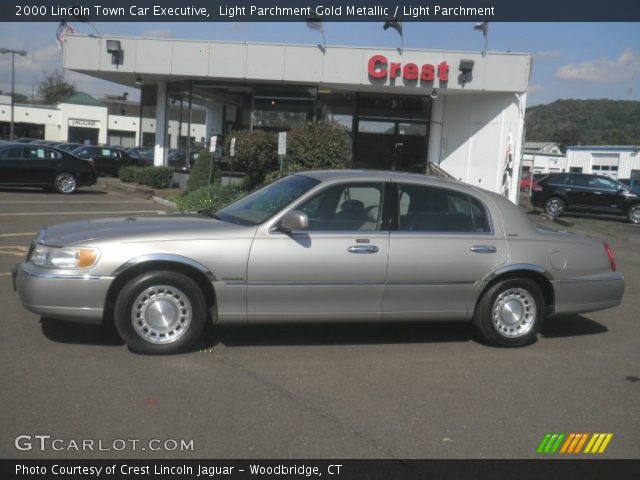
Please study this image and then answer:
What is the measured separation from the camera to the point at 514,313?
615cm

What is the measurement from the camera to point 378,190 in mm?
5910

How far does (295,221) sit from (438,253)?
55.6 inches

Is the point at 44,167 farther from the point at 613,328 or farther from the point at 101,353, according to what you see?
the point at 613,328

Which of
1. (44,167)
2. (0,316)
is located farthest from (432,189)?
(44,167)

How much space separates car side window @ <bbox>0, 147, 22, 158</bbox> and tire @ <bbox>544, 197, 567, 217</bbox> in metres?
17.1

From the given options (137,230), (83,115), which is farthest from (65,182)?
(83,115)

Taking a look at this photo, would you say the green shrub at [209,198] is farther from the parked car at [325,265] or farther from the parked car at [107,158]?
the parked car at [107,158]

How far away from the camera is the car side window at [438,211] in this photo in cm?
592

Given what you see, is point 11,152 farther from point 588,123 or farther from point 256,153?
point 588,123

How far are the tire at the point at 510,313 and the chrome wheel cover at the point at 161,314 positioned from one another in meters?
2.71

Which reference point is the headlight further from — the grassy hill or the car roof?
the grassy hill

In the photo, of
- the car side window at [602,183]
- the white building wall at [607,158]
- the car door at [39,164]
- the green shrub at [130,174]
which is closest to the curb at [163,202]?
the car door at [39,164]

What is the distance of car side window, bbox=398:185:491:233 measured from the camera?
592cm

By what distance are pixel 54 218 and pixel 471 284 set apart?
34.1 ft
